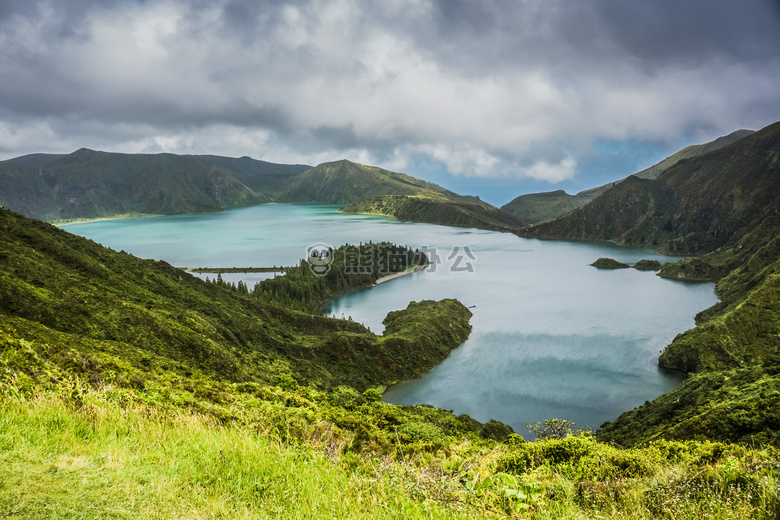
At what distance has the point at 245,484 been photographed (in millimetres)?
4785

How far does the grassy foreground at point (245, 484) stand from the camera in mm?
4117

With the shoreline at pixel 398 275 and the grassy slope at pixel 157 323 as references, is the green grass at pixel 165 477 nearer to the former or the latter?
the grassy slope at pixel 157 323

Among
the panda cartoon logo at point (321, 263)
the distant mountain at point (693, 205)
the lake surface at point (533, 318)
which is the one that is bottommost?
the lake surface at point (533, 318)

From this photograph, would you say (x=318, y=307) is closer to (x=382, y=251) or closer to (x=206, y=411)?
(x=382, y=251)

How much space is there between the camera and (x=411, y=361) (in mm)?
42938

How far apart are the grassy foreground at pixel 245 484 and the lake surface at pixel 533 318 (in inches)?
1148

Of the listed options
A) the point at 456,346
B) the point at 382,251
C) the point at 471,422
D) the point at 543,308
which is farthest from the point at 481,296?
the point at 471,422

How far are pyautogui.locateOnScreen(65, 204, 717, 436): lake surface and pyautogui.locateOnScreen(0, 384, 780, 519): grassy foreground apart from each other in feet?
95.7

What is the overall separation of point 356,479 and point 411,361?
3869cm

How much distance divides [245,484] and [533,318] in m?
62.7

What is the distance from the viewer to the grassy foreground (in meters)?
4.12

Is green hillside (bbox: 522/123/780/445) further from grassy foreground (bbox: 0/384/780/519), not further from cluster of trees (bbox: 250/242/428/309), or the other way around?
cluster of trees (bbox: 250/242/428/309)

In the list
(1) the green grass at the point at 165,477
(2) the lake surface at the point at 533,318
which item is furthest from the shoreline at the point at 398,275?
(1) the green grass at the point at 165,477

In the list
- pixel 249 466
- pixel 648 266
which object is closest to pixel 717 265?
pixel 648 266
